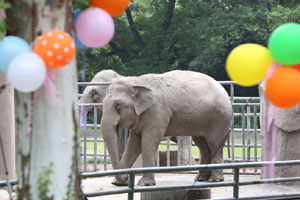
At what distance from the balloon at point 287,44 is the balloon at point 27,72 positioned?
5.09 feet

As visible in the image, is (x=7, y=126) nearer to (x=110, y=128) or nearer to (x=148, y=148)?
(x=110, y=128)

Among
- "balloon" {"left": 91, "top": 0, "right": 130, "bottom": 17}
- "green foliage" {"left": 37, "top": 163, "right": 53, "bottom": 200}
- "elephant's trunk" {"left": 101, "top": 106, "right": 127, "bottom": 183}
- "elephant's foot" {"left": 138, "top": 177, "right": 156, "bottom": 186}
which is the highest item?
"balloon" {"left": 91, "top": 0, "right": 130, "bottom": 17}

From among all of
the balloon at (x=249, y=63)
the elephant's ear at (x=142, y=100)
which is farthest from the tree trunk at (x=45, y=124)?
the elephant's ear at (x=142, y=100)

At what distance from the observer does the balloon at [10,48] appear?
15.7 feet

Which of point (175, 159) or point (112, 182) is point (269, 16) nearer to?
point (175, 159)

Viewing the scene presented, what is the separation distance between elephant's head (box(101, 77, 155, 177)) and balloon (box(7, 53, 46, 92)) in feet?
19.8

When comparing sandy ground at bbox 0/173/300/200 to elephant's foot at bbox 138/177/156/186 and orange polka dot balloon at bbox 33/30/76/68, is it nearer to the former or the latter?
elephant's foot at bbox 138/177/156/186

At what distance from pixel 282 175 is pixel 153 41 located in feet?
68.9

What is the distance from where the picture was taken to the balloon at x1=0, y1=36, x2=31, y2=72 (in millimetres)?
4777

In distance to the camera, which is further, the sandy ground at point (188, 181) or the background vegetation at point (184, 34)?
the background vegetation at point (184, 34)

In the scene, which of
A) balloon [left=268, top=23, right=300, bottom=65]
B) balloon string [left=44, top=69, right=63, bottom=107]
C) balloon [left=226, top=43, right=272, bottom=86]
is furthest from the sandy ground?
balloon [left=268, top=23, right=300, bottom=65]

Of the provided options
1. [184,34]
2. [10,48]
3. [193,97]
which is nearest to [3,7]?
[10,48]

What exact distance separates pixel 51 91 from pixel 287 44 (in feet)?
5.24

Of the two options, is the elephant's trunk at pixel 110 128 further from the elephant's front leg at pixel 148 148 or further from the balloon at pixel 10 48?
the balloon at pixel 10 48
